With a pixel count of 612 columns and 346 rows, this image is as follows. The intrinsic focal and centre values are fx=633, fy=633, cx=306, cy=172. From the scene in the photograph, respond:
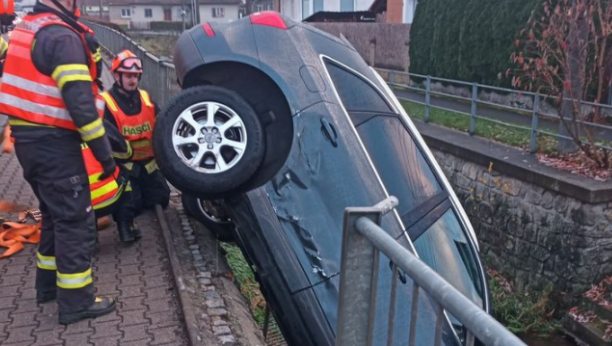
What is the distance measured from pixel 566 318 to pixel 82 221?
550 centimetres

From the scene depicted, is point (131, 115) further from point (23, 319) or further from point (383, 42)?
point (383, 42)

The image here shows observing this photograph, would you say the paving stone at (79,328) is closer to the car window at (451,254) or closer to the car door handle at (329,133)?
the car door handle at (329,133)

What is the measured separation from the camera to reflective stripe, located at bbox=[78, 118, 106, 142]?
3.31 m

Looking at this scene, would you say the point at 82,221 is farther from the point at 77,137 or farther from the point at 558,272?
the point at 558,272

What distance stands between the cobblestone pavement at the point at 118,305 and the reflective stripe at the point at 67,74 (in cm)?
A: 139

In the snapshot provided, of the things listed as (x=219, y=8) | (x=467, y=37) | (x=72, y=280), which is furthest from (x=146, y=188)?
(x=219, y=8)

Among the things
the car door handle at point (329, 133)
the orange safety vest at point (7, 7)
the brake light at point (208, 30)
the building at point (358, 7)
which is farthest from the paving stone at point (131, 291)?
the building at point (358, 7)

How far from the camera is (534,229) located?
24.9 feet

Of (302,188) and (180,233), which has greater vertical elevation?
(302,188)

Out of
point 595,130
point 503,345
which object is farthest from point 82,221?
point 595,130

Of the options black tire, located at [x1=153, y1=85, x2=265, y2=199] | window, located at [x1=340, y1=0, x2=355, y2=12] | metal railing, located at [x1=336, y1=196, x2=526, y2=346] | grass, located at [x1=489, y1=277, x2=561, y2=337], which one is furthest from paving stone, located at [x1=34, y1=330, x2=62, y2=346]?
window, located at [x1=340, y1=0, x2=355, y2=12]

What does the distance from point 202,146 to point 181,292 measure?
3.04 feet

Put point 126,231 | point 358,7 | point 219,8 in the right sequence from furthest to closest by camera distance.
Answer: point 219,8 < point 358,7 < point 126,231

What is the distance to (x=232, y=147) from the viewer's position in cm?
387
